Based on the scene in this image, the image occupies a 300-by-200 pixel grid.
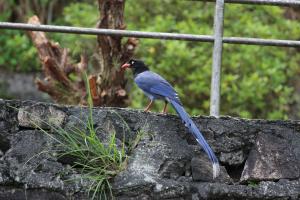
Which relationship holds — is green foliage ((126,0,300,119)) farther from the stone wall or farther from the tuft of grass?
the tuft of grass

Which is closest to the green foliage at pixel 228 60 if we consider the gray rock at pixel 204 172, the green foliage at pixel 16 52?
the green foliage at pixel 16 52

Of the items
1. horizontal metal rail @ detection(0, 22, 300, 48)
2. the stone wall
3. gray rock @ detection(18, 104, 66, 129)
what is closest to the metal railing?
horizontal metal rail @ detection(0, 22, 300, 48)

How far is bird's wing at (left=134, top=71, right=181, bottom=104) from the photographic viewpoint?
488 cm

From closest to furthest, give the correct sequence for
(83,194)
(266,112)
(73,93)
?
(83,194)
(73,93)
(266,112)

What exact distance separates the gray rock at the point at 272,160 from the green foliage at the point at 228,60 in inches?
152

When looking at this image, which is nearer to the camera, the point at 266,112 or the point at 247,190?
the point at 247,190

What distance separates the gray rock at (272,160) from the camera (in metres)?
4.47

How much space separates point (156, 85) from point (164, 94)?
0.49 ft

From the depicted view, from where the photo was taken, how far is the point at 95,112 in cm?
452

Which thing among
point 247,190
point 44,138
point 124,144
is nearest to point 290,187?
point 247,190

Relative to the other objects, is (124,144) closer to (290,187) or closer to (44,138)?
(44,138)

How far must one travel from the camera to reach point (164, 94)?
193 inches

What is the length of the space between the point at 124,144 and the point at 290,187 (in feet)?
3.24

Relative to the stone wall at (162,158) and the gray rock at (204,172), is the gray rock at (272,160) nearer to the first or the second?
the stone wall at (162,158)
